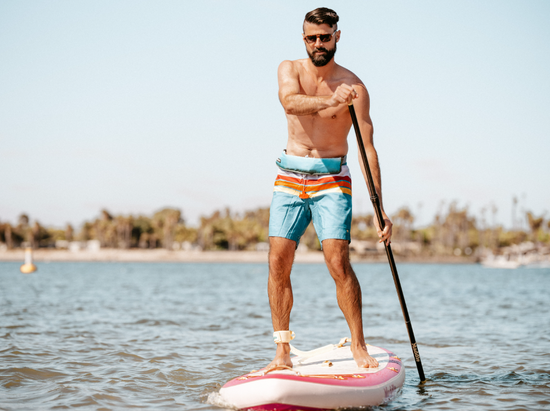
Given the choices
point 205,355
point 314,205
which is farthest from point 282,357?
point 205,355

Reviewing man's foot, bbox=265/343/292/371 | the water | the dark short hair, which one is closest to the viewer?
the dark short hair

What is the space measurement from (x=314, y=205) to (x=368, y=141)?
802mm

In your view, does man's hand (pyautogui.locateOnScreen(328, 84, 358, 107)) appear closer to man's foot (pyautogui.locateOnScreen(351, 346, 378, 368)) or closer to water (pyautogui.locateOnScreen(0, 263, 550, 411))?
man's foot (pyautogui.locateOnScreen(351, 346, 378, 368))

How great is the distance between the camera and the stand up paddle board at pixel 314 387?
456cm

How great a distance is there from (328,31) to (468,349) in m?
6.29

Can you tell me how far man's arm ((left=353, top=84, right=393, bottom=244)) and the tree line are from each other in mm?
131093

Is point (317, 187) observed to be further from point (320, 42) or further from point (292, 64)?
point (320, 42)

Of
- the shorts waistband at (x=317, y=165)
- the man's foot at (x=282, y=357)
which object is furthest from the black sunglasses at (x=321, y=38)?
the man's foot at (x=282, y=357)

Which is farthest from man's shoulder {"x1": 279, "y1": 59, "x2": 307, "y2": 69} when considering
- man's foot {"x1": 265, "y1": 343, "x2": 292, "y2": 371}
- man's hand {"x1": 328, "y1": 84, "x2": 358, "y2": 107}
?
man's foot {"x1": 265, "y1": 343, "x2": 292, "y2": 371}

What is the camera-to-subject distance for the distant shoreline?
13225 centimetres

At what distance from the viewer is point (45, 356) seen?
8.00 m

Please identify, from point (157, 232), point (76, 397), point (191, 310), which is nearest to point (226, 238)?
point (157, 232)

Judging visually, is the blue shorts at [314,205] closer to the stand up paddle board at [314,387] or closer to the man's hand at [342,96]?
the man's hand at [342,96]

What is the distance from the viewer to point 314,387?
4656 mm
